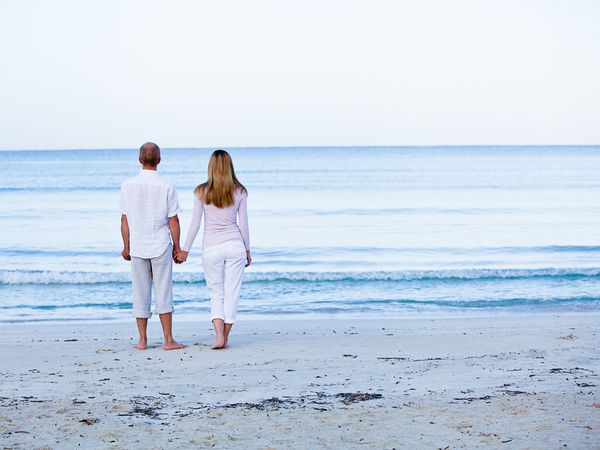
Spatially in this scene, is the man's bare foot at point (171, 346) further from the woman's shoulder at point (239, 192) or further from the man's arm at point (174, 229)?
the woman's shoulder at point (239, 192)

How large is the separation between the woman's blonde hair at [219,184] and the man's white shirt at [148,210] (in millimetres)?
288

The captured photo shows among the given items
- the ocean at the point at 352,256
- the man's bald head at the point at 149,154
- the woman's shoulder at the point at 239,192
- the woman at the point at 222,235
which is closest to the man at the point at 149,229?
the man's bald head at the point at 149,154

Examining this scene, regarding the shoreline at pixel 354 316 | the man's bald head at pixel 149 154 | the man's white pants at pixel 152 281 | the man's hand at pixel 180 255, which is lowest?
the shoreline at pixel 354 316

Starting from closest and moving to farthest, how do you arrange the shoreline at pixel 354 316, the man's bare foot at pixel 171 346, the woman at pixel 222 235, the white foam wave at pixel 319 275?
the woman at pixel 222 235
the man's bare foot at pixel 171 346
the shoreline at pixel 354 316
the white foam wave at pixel 319 275

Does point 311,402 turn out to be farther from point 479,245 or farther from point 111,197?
point 111,197

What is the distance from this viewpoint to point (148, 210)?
684 centimetres

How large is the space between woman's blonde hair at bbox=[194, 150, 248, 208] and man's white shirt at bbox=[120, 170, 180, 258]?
29 centimetres

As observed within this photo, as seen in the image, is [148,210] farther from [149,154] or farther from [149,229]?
[149,154]

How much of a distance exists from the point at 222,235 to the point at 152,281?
79cm

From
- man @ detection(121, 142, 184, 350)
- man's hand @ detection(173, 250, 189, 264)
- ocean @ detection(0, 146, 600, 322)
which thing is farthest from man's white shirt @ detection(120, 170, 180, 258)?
ocean @ detection(0, 146, 600, 322)

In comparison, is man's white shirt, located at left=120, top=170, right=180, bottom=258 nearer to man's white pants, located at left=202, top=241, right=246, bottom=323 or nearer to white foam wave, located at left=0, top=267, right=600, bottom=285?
man's white pants, located at left=202, top=241, right=246, bottom=323

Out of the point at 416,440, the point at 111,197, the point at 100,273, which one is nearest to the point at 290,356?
the point at 416,440

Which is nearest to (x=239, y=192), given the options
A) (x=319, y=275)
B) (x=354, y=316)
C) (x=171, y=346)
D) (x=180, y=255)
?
(x=180, y=255)

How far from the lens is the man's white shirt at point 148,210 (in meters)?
6.81
